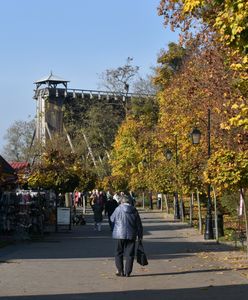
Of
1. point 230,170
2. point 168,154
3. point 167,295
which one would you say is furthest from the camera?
point 168,154

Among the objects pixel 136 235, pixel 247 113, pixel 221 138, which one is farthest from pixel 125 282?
pixel 221 138

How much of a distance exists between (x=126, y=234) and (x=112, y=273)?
1.08 m

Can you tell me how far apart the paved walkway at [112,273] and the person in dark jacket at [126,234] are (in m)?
0.31

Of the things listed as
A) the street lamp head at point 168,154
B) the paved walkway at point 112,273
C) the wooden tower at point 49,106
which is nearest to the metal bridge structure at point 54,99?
the wooden tower at point 49,106

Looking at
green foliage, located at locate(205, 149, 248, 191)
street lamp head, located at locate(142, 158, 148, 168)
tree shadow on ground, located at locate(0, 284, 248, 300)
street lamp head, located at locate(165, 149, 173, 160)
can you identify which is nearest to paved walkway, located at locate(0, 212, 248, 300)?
tree shadow on ground, located at locate(0, 284, 248, 300)

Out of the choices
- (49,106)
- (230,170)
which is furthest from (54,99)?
(230,170)

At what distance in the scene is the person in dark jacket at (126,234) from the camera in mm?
14352

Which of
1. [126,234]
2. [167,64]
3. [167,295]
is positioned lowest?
[167,295]

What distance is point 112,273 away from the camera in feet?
48.9

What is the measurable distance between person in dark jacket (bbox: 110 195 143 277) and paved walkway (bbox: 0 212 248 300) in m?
0.31

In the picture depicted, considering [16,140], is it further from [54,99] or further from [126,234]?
[126,234]

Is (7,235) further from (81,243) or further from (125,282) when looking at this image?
(125,282)

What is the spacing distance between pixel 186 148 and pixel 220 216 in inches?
452

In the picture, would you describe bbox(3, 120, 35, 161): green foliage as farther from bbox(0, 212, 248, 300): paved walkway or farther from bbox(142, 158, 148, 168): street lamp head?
bbox(0, 212, 248, 300): paved walkway
